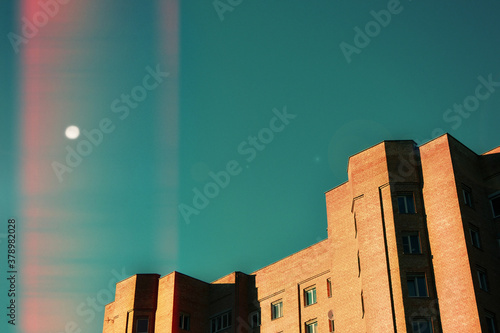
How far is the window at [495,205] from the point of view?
4772 centimetres

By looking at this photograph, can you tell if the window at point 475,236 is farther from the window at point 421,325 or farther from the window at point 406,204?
the window at point 421,325

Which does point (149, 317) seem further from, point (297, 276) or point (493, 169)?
point (493, 169)

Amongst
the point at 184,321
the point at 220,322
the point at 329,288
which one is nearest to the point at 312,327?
the point at 329,288

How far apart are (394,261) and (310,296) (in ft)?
40.7

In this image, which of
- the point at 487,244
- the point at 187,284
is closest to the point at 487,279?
the point at 487,244

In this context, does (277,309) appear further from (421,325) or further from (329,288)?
(421,325)

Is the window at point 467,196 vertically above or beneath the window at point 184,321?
above

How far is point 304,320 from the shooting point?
54875 mm

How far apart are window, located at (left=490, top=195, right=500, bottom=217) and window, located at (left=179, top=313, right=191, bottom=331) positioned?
2749 centimetres

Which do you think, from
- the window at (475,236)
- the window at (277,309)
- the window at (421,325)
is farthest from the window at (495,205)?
the window at (277,309)

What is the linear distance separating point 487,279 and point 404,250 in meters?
5.44

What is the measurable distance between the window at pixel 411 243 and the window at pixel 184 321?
2293 cm

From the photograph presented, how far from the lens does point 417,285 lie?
145 ft

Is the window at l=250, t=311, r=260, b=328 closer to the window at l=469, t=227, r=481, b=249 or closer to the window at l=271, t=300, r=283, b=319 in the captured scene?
the window at l=271, t=300, r=283, b=319
